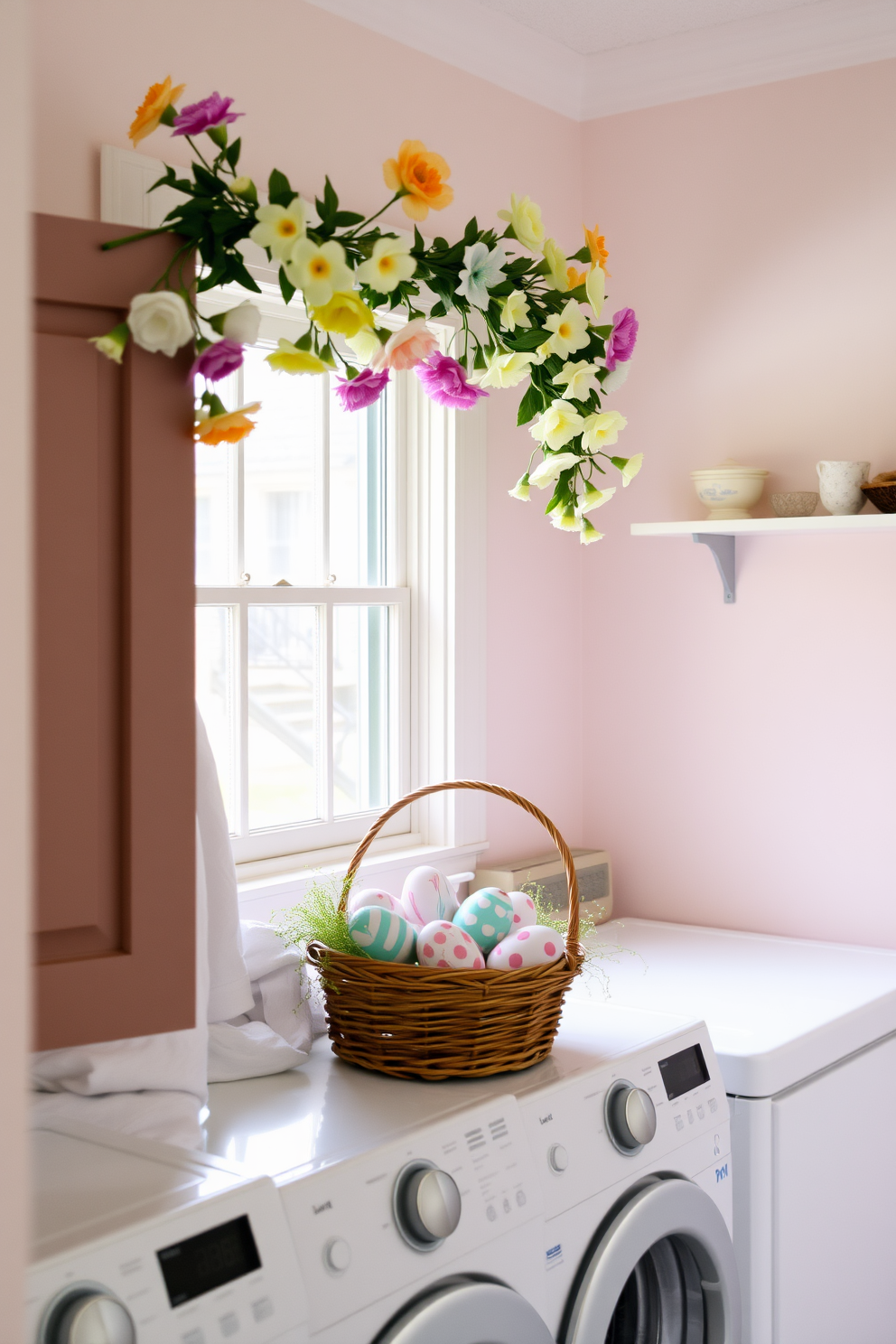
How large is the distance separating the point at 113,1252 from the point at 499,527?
6.35 ft

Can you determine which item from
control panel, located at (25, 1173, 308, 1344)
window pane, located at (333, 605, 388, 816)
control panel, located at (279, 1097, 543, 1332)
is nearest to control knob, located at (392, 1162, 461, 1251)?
control panel, located at (279, 1097, 543, 1332)

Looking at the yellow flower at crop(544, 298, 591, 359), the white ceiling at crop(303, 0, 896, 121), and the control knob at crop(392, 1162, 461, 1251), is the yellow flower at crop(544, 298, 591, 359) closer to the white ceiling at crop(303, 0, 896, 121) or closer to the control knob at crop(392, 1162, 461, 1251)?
the control knob at crop(392, 1162, 461, 1251)

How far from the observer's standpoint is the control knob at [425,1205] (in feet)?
4.58

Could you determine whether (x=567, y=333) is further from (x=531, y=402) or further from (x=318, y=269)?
(x=318, y=269)

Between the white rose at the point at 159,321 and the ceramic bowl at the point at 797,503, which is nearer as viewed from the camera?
the white rose at the point at 159,321

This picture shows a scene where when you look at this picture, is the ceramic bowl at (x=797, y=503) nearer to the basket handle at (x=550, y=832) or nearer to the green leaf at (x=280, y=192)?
the basket handle at (x=550, y=832)

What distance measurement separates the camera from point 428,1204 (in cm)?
141

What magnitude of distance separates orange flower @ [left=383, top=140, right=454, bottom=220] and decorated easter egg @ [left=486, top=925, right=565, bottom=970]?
97 cm

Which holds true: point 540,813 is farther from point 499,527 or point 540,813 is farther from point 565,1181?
point 499,527

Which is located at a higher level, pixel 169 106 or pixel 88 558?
pixel 169 106

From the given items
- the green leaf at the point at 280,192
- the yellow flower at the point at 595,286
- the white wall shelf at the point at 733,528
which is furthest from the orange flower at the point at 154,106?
the white wall shelf at the point at 733,528

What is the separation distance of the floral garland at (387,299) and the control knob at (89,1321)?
0.76 m

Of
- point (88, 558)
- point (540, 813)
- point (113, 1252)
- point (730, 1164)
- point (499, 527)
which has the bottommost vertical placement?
point (730, 1164)

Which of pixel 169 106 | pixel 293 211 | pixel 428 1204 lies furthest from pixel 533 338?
pixel 428 1204
